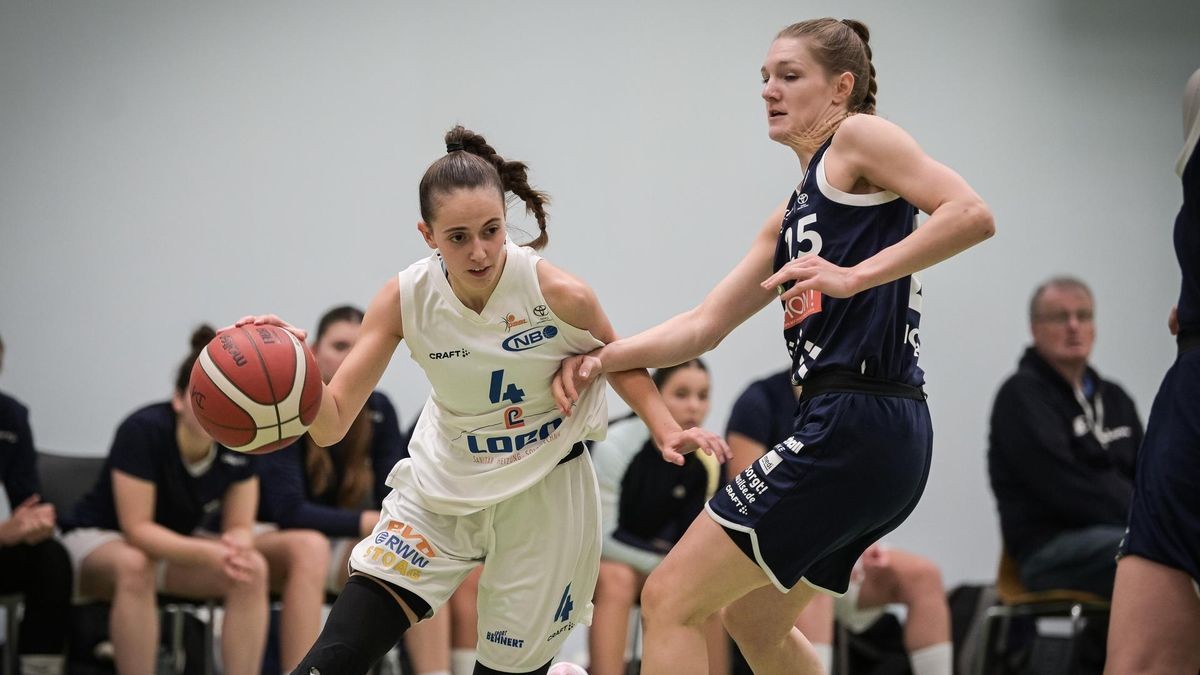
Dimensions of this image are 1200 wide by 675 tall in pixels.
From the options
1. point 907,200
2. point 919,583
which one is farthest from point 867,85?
point 919,583

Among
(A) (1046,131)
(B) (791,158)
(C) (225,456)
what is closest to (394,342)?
(C) (225,456)

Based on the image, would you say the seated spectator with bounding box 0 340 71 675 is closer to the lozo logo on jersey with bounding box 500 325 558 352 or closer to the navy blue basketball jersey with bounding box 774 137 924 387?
the lozo logo on jersey with bounding box 500 325 558 352

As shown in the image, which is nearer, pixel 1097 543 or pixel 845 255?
pixel 845 255

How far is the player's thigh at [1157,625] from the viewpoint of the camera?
2.61m

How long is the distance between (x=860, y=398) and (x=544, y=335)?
2.74 ft

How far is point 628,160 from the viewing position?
6.81 m

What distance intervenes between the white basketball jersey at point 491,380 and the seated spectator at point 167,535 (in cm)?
203

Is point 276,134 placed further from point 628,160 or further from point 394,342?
point 394,342

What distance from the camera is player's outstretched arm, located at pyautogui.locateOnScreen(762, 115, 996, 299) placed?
2662 mm

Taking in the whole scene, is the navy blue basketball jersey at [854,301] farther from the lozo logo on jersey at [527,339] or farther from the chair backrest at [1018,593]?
the chair backrest at [1018,593]

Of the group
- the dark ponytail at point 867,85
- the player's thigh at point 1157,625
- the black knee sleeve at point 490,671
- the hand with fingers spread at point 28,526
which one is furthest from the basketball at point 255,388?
the hand with fingers spread at point 28,526

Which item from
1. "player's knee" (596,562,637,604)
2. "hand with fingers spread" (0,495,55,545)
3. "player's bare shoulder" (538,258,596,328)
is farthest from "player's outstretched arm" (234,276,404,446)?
"hand with fingers spread" (0,495,55,545)

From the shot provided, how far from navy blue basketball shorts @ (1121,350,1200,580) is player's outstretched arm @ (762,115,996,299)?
0.52 meters

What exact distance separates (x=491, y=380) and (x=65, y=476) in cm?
327
